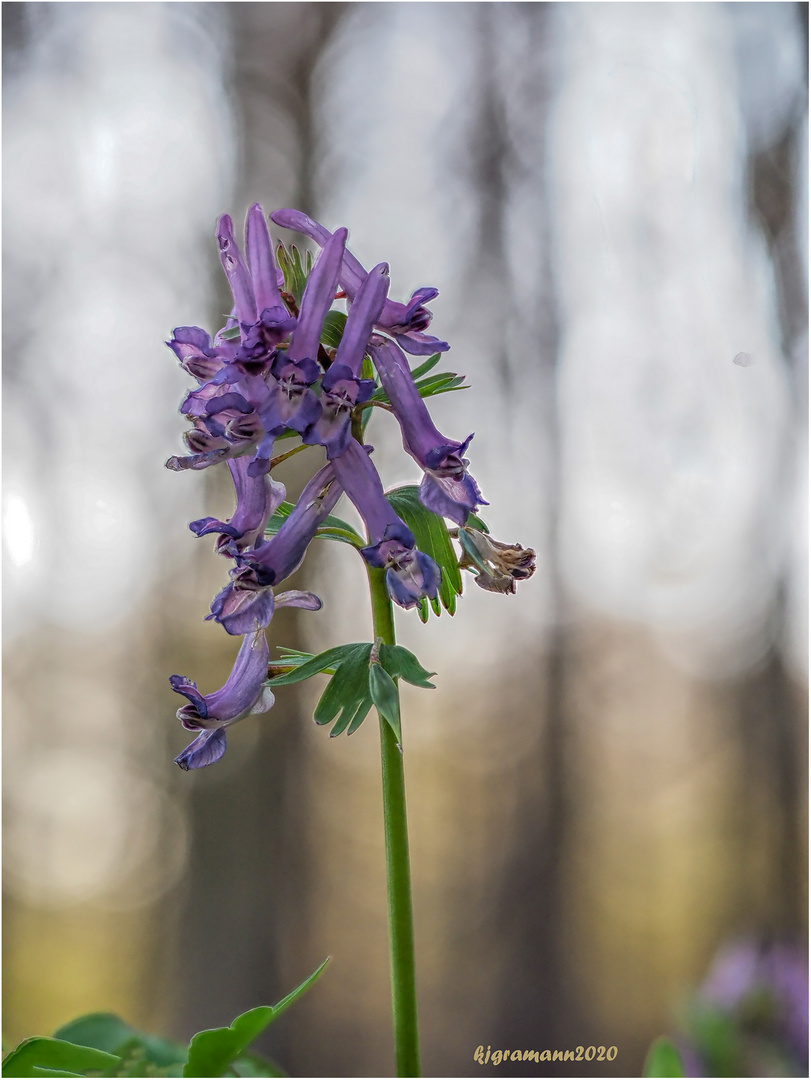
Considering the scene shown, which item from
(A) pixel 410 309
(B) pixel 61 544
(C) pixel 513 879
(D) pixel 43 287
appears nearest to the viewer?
(A) pixel 410 309

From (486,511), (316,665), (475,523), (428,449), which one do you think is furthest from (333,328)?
(486,511)

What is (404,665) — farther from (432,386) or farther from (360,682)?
(432,386)

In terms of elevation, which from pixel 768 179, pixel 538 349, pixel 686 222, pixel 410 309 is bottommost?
pixel 410 309

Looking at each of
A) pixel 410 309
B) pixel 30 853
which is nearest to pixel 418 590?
pixel 410 309

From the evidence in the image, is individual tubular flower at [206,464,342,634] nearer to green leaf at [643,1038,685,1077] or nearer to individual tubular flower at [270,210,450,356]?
individual tubular flower at [270,210,450,356]

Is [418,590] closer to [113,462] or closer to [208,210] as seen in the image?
[113,462]

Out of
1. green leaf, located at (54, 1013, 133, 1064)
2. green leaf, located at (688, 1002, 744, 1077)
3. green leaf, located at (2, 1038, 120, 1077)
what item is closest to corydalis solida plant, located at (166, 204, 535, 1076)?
green leaf, located at (2, 1038, 120, 1077)

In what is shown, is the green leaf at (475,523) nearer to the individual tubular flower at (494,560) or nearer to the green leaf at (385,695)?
the individual tubular flower at (494,560)
